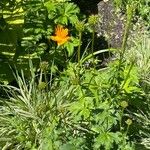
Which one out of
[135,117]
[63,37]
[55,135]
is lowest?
[135,117]

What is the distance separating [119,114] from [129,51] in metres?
1.84

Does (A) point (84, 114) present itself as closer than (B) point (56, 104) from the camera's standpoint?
Yes

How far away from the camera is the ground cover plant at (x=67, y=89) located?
337cm

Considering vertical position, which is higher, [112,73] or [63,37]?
[63,37]

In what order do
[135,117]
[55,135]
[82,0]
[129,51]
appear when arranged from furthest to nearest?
[82,0], [129,51], [135,117], [55,135]

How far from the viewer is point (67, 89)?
4172 millimetres

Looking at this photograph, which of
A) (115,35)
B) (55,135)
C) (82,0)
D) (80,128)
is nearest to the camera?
(55,135)

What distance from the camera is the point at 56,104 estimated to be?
3.87 meters

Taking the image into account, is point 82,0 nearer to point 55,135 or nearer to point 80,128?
point 80,128

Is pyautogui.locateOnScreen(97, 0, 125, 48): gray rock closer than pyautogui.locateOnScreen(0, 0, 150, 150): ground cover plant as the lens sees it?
No

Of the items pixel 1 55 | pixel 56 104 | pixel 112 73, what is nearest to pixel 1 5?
pixel 1 55

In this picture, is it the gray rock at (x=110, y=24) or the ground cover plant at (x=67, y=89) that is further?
the gray rock at (x=110, y=24)

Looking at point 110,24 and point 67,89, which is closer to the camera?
point 67,89

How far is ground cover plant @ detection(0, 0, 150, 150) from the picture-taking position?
3.37 meters
